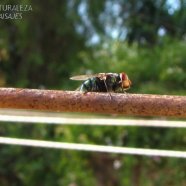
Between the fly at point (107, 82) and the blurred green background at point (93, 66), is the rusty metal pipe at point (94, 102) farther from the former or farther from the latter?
the blurred green background at point (93, 66)

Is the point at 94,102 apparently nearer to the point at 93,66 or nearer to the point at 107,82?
the point at 107,82

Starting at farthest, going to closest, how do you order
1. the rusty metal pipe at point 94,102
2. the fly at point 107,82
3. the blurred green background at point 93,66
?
the blurred green background at point 93,66
the fly at point 107,82
the rusty metal pipe at point 94,102

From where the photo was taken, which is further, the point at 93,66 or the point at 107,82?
the point at 93,66

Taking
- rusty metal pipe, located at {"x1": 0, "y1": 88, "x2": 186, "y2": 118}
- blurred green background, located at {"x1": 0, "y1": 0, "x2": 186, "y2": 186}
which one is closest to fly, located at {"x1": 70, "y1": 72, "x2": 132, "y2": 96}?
rusty metal pipe, located at {"x1": 0, "y1": 88, "x2": 186, "y2": 118}

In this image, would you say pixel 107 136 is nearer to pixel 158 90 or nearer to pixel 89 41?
pixel 158 90

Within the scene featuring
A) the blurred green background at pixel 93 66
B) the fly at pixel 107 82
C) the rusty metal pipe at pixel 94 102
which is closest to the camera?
the rusty metal pipe at pixel 94 102

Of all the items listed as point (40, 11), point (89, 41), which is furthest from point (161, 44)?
point (40, 11)

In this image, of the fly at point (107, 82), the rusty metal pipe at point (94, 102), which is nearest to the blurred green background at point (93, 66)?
the fly at point (107, 82)

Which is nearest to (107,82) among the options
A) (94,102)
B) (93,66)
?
(94,102)
